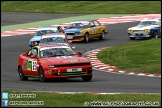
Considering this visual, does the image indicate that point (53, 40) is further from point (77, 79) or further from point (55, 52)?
point (55, 52)


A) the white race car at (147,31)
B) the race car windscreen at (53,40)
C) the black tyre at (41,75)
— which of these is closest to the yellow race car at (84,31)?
the white race car at (147,31)

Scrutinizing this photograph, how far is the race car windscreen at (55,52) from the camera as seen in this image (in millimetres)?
19828

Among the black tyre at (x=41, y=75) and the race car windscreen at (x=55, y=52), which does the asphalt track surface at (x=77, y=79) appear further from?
the race car windscreen at (x=55, y=52)

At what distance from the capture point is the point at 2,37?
3859 cm

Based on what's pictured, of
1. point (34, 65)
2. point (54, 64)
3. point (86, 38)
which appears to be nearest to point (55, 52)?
point (34, 65)

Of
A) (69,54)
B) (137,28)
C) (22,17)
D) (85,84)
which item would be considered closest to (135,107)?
(85,84)

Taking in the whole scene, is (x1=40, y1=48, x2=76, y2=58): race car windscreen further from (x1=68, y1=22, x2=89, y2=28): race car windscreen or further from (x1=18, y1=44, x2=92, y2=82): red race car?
(x1=68, y1=22, x2=89, y2=28): race car windscreen

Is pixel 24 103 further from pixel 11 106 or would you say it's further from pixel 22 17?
pixel 22 17

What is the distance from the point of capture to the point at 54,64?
62.0 ft

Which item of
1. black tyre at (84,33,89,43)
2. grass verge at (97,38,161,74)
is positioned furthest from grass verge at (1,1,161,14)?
grass verge at (97,38,161,74)

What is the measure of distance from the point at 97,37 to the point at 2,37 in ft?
20.9

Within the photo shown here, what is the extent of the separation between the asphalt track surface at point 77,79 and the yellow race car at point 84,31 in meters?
0.40

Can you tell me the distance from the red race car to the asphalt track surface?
10.4 inches

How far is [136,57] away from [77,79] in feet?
23.0
